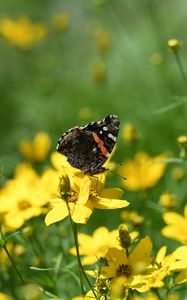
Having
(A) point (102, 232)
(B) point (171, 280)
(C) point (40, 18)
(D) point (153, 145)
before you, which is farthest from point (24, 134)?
(C) point (40, 18)

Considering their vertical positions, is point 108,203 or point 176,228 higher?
point 108,203

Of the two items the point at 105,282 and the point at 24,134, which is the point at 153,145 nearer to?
the point at 24,134

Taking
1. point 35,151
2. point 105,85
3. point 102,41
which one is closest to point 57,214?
point 35,151

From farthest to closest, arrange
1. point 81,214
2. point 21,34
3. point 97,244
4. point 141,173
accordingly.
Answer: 1. point 21,34
2. point 141,173
3. point 97,244
4. point 81,214

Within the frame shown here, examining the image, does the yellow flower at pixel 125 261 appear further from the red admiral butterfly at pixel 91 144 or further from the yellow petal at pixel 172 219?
the red admiral butterfly at pixel 91 144

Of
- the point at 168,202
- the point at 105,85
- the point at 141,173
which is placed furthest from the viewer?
the point at 105,85

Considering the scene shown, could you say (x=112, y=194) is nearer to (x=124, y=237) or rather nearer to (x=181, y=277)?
(x=124, y=237)
